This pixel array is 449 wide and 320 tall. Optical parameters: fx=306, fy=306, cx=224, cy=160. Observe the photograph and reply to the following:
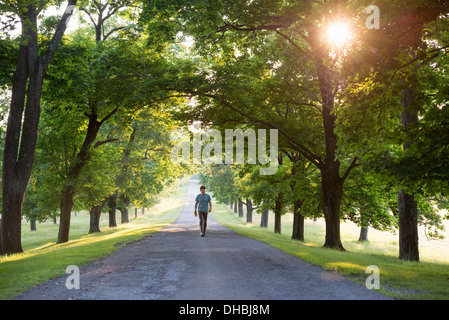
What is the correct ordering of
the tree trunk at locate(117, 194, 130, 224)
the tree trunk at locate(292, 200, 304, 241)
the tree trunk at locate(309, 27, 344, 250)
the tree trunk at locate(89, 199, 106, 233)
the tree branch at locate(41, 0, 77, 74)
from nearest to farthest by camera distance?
the tree branch at locate(41, 0, 77, 74)
the tree trunk at locate(309, 27, 344, 250)
the tree trunk at locate(292, 200, 304, 241)
the tree trunk at locate(89, 199, 106, 233)
the tree trunk at locate(117, 194, 130, 224)

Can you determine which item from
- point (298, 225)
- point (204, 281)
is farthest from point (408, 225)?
point (204, 281)

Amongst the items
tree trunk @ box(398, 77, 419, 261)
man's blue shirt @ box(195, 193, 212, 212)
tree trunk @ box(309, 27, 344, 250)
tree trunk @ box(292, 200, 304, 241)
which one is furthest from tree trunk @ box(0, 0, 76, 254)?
tree trunk @ box(292, 200, 304, 241)

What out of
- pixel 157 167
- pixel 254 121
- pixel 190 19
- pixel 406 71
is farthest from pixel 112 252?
pixel 157 167

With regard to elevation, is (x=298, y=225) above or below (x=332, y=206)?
below

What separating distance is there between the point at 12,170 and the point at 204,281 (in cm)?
1022

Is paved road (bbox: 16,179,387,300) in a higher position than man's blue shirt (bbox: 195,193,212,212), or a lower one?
lower

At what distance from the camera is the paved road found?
5074 mm

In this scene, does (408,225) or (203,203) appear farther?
(203,203)

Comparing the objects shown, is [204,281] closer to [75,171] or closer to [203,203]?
[203,203]

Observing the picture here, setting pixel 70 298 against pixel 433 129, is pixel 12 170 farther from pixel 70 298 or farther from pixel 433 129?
pixel 433 129

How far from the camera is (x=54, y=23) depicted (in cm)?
1508

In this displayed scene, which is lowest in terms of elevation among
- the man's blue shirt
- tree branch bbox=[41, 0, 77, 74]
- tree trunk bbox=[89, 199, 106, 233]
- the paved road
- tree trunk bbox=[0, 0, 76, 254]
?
tree trunk bbox=[89, 199, 106, 233]

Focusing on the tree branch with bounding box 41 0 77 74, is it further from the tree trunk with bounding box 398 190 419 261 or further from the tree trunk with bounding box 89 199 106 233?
the tree trunk with bounding box 89 199 106 233

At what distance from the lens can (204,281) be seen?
596 centimetres
